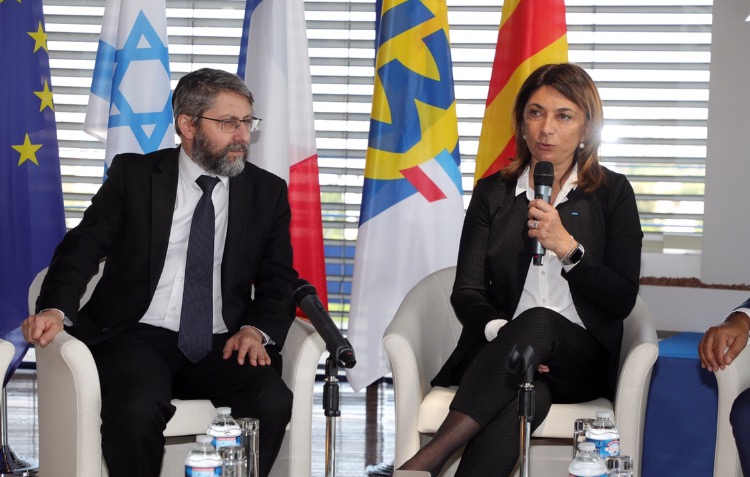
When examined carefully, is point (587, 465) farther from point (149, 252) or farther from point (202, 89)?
point (202, 89)

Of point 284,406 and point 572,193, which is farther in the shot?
point 572,193

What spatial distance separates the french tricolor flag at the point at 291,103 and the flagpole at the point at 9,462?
53.2 inches

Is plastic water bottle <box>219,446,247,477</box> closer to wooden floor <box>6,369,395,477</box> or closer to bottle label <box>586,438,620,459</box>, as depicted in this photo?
bottle label <box>586,438,620,459</box>

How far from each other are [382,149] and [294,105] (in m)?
0.50

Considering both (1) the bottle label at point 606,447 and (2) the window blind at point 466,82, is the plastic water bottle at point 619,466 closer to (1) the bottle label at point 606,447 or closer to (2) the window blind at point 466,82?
(1) the bottle label at point 606,447

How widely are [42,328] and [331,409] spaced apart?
1145 millimetres

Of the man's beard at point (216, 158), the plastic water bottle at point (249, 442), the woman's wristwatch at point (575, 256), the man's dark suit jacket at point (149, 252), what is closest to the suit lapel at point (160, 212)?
the man's dark suit jacket at point (149, 252)

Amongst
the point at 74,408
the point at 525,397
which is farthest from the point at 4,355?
the point at 525,397

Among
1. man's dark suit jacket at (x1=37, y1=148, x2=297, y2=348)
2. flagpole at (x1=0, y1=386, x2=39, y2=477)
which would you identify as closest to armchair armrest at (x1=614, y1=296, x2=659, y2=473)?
man's dark suit jacket at (x1=37, y1=148, x2=297, y2=348)

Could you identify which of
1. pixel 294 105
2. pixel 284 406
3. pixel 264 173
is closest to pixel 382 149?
pixel 294 105

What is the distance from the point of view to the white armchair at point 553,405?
109 inches

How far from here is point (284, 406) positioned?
2.82m

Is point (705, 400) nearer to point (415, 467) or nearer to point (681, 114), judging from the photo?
point (415, 467)

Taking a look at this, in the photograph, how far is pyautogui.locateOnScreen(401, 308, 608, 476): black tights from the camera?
2574mm
